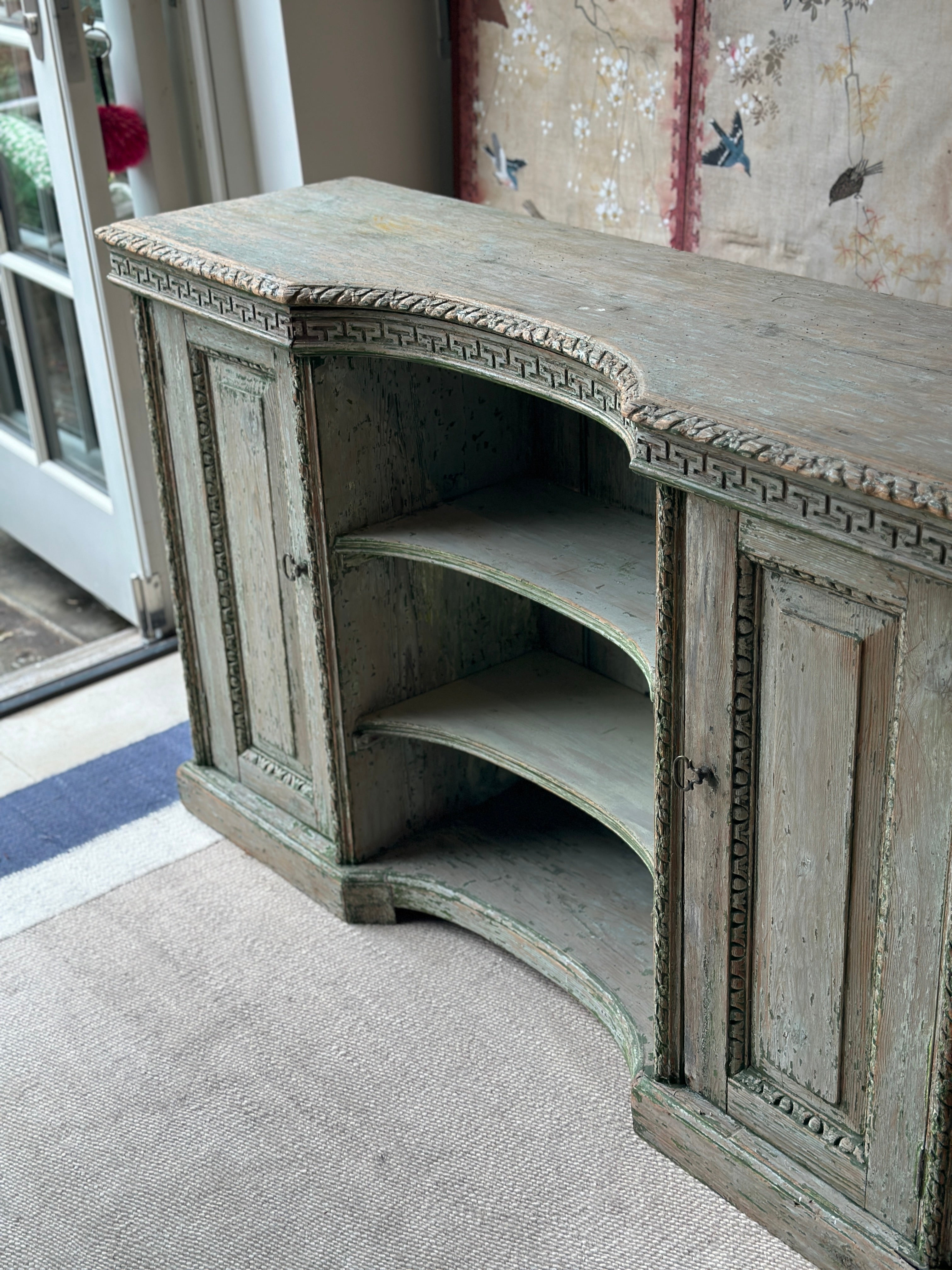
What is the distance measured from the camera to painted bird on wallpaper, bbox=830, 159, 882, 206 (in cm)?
200

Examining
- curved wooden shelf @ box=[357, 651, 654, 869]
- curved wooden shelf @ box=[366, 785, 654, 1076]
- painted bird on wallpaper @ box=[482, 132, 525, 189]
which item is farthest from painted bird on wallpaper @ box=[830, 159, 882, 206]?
curved wooden shelf @ box=[366, 785, 654, 1076]

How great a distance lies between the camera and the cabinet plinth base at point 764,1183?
4.99 ft

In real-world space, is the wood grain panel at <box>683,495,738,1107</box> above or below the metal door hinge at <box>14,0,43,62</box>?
below

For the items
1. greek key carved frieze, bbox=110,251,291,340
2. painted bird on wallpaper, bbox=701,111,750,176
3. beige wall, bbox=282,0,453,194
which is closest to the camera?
greek key carved frieze, bbox=110,251,291,340

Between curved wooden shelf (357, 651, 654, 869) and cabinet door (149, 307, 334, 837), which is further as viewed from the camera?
cabinet door (149, 307, 334, 837)

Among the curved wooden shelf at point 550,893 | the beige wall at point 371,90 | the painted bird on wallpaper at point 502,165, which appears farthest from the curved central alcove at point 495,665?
the beige wall at point 371,90

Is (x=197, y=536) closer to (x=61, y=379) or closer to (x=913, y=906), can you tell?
(x=61, y=379)

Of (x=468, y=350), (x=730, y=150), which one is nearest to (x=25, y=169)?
(x=730, y=150)

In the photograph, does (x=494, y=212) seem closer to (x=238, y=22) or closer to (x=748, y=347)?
(x=748, y=347)

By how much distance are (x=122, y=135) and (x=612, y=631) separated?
1.60 metres

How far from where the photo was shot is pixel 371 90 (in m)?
2.62

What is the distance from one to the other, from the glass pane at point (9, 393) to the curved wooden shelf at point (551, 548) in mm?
1527

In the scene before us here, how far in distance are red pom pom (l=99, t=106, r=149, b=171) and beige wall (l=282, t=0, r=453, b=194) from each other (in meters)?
0.32

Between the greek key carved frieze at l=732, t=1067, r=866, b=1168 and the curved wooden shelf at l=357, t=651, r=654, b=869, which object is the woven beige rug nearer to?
the greek key carved frieze at l=732, t=1067, r=866, b=1168
